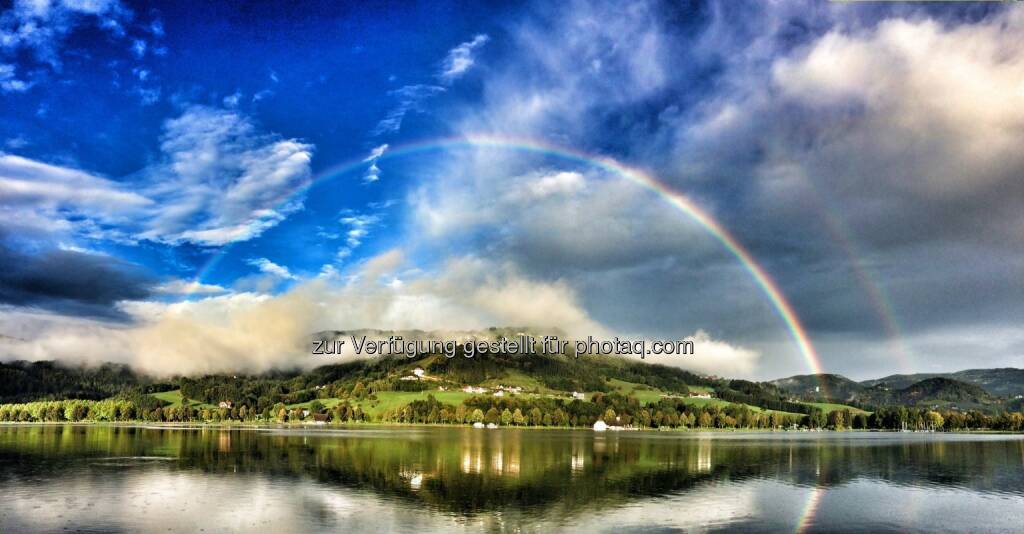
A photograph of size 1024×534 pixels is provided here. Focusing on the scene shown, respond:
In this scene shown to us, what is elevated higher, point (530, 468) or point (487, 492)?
point (487, 492)

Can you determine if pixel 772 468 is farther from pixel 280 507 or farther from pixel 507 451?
pixel 280 507

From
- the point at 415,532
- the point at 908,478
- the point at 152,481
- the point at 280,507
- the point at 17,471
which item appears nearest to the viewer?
the point at 415,532

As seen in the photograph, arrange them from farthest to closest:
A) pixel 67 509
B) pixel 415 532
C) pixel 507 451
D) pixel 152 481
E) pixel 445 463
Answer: pixel 507 451 → pixel 445 463 → pixel 152 481 → pixel 67 509 → pixel 415 532

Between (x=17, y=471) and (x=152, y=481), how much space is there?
19.0 meters

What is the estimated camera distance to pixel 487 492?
Answer: 61.1 meters

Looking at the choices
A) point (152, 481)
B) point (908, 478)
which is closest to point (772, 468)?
point (908, 478)

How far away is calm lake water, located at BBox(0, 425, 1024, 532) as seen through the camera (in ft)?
156

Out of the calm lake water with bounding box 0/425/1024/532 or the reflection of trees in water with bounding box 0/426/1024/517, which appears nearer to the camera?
the calm lake water with bounding box 0/425/1024/532

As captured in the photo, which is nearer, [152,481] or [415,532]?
[415,532]

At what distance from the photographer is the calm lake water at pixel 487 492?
4741 cm

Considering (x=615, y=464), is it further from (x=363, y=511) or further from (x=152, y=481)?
(x=152, y=481)

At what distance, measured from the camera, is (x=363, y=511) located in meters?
50.9

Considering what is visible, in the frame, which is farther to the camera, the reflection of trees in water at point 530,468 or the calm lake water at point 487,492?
the reflection of trees in water at point 530,468

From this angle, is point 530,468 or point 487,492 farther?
point 530,468
